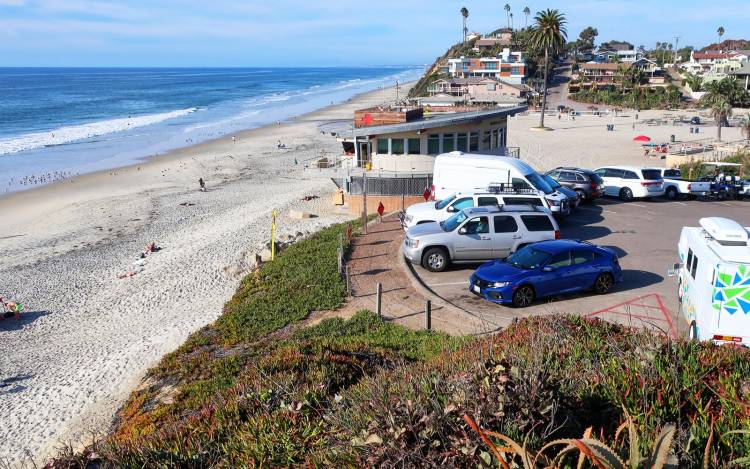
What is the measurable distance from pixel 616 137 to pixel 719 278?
54526 millimetres

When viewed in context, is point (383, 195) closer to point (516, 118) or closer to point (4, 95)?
point (516, 118)

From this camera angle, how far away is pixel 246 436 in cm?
608

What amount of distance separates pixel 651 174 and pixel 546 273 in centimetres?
1477

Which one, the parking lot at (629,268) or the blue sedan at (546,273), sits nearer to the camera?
the parking lot at (629,268)

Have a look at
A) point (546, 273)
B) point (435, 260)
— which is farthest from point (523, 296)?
point (435, 260)

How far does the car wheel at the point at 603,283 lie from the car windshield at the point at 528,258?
4.88ft

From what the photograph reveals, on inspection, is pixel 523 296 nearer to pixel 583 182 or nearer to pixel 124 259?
pixel 583 182

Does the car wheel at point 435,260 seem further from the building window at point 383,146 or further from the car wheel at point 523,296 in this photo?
the building window at point 383,146

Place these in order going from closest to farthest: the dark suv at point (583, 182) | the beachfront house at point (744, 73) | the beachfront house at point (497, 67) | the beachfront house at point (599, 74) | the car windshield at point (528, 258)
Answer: the car windshield at point (528, 258)
the dark suv at point (583, 182)
the beachfront house at point (744, 73)
the beachfront house at point (599, 74)
the beachfront house at point (497, 67)

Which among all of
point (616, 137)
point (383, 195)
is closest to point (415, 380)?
point (383, 195)

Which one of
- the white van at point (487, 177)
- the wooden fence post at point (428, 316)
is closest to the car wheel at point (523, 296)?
the wooden fence post at point (428, 316)

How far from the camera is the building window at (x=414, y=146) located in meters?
27.3

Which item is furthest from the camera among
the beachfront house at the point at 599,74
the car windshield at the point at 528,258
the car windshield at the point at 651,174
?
the beachfront house at the point at 599,74

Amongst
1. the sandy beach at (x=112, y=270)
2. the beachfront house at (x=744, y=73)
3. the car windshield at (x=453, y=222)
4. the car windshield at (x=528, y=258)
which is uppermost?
the beachfront house at (x=744, y=73)
